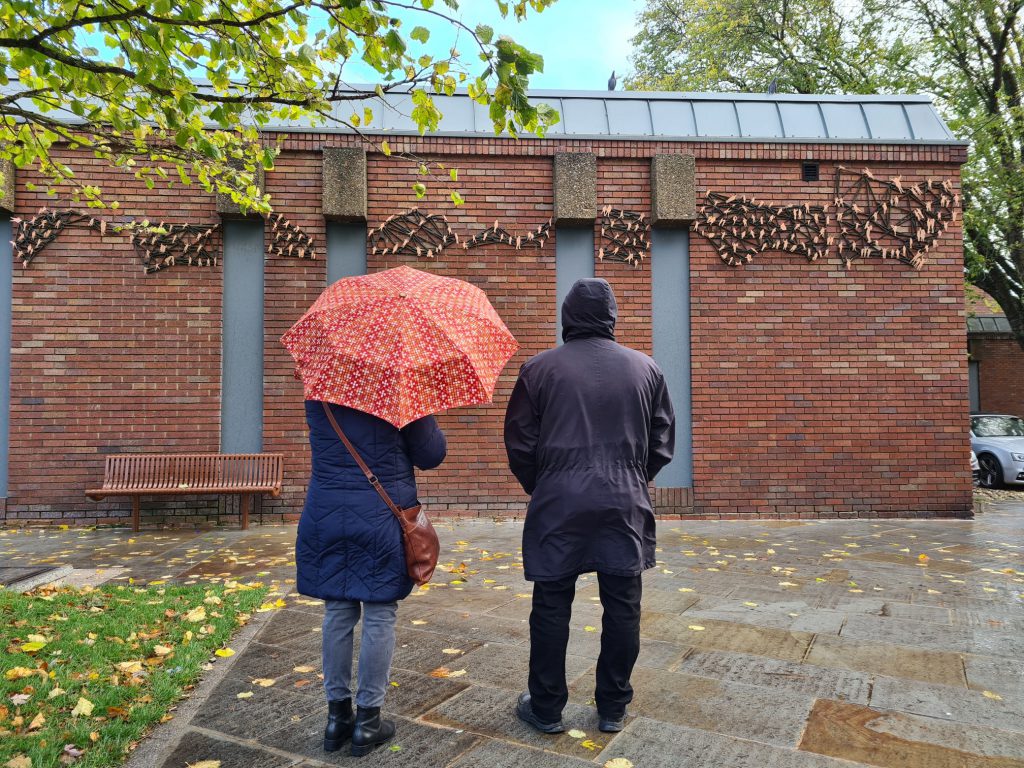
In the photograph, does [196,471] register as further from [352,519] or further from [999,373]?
[999,373]

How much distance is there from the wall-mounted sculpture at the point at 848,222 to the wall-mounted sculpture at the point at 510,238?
184 centimetres

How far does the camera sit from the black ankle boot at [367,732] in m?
2.74

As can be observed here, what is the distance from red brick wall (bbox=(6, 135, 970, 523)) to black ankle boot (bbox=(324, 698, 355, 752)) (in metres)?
5.39

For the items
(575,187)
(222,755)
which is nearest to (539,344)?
(575,187)

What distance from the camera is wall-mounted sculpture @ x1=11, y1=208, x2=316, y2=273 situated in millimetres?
7961

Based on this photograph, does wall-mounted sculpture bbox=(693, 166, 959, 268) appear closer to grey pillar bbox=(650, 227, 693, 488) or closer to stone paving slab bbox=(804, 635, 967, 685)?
grey pillar bbox=(650, 227, 693, 488)

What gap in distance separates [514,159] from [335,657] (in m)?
6.90

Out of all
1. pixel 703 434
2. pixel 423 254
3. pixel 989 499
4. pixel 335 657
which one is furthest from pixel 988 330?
pixel 335 657

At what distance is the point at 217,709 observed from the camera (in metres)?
3.16

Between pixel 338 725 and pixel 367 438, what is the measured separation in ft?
3.70

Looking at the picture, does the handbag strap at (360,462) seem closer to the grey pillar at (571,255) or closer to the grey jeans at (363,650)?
the grey jeans at (363,650)

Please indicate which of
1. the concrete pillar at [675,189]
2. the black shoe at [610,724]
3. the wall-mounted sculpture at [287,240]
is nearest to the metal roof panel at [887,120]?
the concrete pillar at [675,189]

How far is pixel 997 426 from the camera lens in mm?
14594

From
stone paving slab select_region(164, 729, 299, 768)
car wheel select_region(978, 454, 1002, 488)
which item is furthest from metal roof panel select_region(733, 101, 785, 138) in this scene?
stone paving slab select_region(164, 729, 299, 768)
